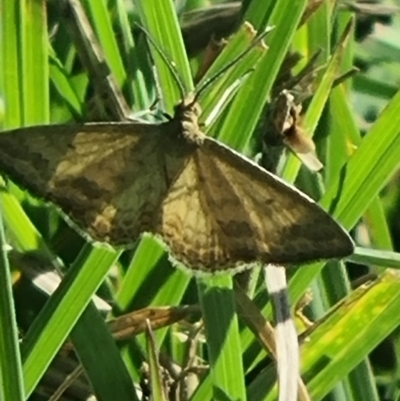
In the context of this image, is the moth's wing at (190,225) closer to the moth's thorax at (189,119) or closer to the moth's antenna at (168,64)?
the moth's thorax at (189,119)

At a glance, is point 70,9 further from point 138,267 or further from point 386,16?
point 386,16

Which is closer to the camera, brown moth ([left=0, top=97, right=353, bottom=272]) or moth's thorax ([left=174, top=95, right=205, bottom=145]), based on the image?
brown moth ([left=0, top=97, right=353, bottom=272])

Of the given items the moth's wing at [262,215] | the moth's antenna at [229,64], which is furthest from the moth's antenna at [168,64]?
the moth's wing at [262,215]

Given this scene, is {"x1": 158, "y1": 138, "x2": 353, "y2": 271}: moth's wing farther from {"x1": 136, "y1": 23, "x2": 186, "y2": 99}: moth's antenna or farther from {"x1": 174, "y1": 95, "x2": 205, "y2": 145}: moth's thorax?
{"x1": 136, "y1": 23, "x2": 186, "y2": 99}: moth's antenna

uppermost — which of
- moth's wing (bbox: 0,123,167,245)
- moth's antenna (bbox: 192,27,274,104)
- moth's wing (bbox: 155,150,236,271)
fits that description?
moth's antenna (bbox: 192,27,274,104)

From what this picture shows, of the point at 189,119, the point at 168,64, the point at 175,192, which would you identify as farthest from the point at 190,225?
the point at 168,64

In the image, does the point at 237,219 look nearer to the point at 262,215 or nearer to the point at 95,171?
the point at 262,215

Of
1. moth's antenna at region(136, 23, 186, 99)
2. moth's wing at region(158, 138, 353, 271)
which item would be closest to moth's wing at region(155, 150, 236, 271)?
moth's wing at region(158, 138, 353, 271)

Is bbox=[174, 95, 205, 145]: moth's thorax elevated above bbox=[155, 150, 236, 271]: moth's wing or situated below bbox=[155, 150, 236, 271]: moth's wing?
above
